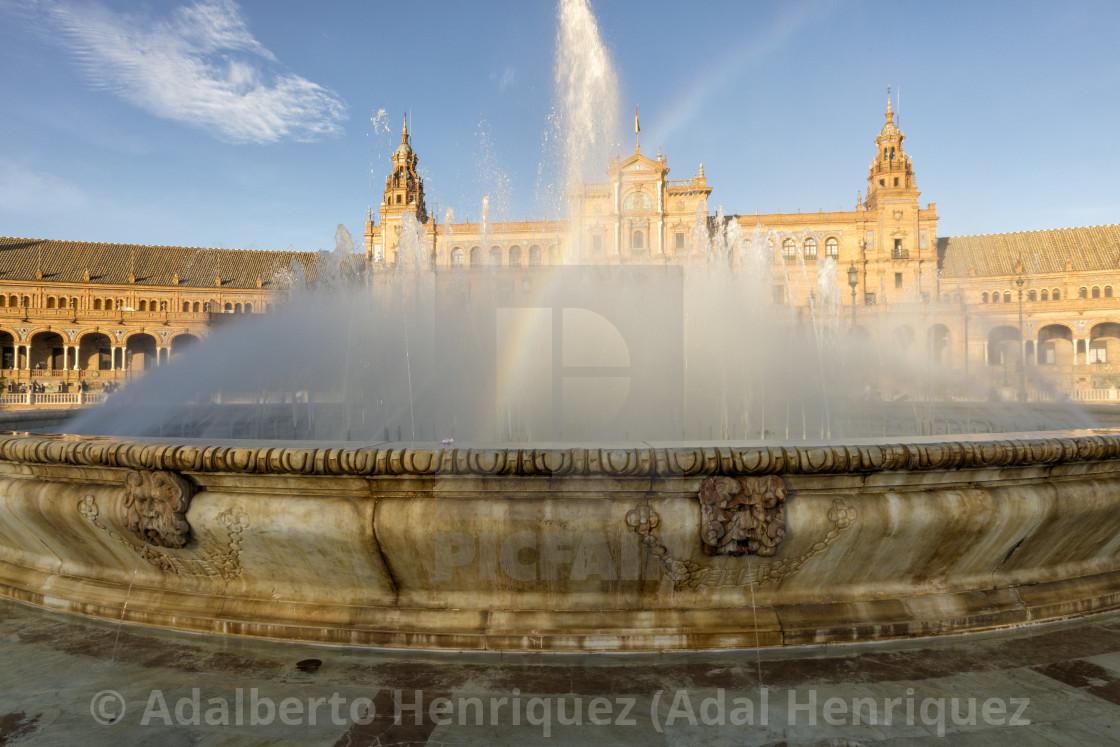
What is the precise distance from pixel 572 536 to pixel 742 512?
78cm

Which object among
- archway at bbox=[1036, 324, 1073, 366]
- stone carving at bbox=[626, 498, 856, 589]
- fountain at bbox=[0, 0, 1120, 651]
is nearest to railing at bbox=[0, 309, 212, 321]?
fountain at bbox=[0, 0, 1120, 651]

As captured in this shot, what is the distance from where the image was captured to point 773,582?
288 cm

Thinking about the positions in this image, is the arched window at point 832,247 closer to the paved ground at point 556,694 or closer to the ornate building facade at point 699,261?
the ornate building facade at point 699,261

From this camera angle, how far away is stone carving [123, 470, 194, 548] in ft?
9.29

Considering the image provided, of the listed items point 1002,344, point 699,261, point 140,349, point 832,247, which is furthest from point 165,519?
point 140,349

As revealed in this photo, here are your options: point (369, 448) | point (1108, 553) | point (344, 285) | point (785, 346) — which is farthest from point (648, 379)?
point (344, 285)

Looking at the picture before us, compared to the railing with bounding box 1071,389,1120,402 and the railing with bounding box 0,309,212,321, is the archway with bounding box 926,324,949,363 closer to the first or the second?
the railing with bounding box 1071,389,1120,402

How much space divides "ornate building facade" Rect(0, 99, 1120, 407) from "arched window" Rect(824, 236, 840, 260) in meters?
0.14

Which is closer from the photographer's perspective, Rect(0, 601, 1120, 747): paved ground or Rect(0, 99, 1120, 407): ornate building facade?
Rect(0, 601, 1120, 747): paved ground

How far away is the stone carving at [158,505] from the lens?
9.29 ft

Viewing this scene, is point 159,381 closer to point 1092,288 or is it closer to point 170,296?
point 170,296

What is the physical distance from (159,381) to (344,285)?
22.0 ft

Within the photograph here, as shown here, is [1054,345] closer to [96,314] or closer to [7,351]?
[96,314]

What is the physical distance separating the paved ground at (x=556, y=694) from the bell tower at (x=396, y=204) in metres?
51.4
